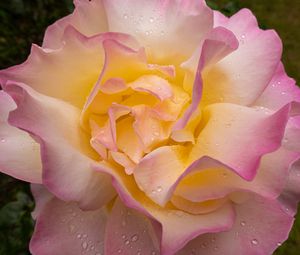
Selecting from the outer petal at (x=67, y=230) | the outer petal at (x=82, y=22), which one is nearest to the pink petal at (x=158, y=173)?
the outer petal at (x=67, y=230)

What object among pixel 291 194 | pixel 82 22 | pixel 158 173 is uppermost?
pixel 82 22

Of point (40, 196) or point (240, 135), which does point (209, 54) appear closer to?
point (240, 135)

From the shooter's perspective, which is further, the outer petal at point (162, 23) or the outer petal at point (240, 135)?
the outer petal at point (162, 23)

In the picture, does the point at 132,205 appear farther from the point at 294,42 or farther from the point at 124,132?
the point at 294,42

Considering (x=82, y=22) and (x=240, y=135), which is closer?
(x=240, y=135)

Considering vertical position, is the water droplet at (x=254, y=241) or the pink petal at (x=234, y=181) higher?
the pink petal at (x=234, y=181)

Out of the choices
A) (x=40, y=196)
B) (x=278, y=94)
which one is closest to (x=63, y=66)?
(x=40, y=196)

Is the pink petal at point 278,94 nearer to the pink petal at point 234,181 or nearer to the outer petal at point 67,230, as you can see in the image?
the pink petal at point 234,181
